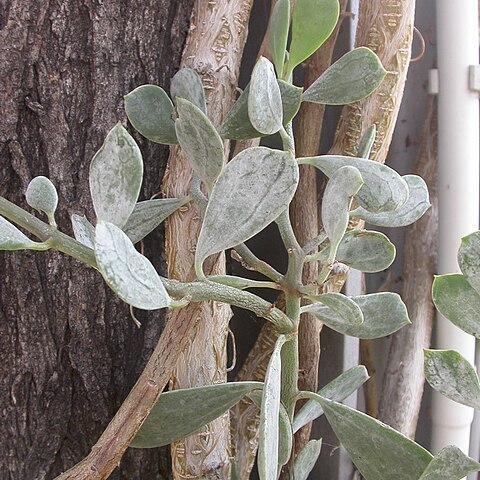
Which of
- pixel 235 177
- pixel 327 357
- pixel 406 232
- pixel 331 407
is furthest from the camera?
pixel 406 232

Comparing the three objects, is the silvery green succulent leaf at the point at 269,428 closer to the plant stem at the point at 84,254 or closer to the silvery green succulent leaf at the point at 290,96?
the plant stem at the point at 84,254

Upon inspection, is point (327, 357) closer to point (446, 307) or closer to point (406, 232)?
point (406, 232)

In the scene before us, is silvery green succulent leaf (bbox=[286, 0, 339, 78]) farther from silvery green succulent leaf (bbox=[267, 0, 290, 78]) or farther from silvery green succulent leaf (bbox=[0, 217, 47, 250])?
silvery green succulent leaf (bbox=[0, 217, 47, 250])

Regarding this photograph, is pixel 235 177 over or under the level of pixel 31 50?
under

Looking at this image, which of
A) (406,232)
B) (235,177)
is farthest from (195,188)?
(406,232)

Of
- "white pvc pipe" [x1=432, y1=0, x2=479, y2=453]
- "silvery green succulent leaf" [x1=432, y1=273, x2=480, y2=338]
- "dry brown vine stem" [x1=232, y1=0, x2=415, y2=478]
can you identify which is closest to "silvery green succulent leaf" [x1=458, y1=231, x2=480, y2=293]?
"silvery green succulent leaf" [x1=432, y1=273, x2=480, y2=338]

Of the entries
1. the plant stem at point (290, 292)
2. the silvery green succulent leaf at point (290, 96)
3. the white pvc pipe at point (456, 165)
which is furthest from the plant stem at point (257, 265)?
the white pvc pipe at point (456, 165)

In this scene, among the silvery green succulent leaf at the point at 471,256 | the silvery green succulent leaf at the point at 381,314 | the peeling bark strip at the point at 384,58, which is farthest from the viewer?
the peeling bark strip at the point at 384,58
